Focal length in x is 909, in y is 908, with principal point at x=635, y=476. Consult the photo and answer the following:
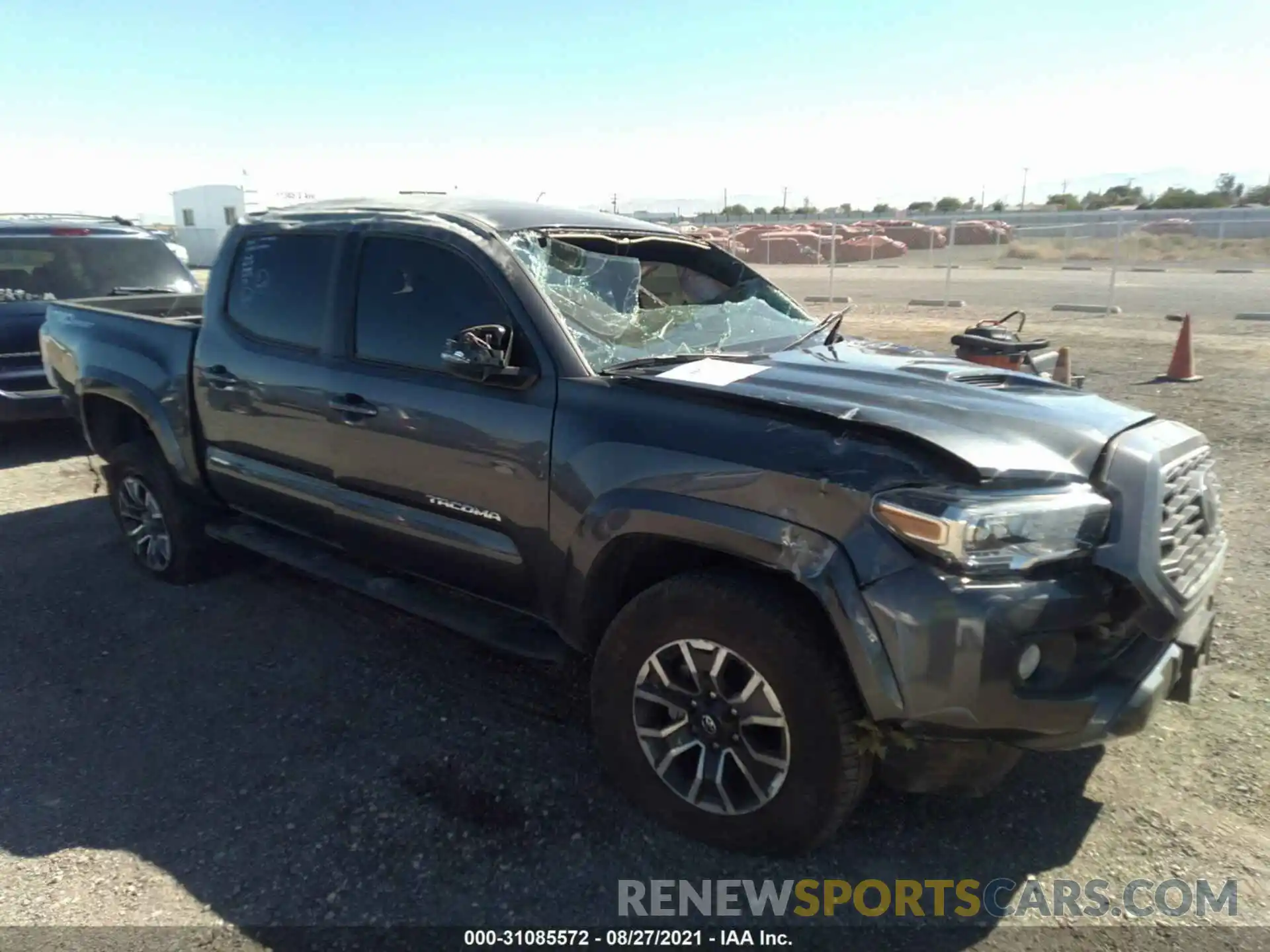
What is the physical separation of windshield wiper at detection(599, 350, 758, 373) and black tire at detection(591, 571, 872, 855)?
0.81 m

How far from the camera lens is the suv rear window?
7648 mm

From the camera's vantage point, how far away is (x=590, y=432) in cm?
294

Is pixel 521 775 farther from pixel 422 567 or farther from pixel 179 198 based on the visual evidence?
pixel 179 198

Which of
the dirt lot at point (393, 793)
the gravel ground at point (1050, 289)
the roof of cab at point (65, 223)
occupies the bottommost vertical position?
the dirt lot at point (393, 793)

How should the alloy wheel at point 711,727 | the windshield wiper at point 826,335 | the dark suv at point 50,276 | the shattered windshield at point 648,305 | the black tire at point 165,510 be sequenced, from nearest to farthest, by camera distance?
the alloy wheel at point 711,727, the shattered windshield at point 648,305, the windshield wiper at point 826,335, the black tire at point 165,510, the dark suv at point 50,276

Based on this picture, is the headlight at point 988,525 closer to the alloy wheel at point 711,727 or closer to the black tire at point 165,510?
the alloy wheel at point 711,727

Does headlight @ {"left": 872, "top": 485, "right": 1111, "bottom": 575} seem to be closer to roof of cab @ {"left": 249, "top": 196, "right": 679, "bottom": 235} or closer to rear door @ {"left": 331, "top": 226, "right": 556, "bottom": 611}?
rear door @ {"left": 331, "top": 226, "right": 556, "bottom": 611}

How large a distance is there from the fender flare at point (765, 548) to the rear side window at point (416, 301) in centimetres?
91

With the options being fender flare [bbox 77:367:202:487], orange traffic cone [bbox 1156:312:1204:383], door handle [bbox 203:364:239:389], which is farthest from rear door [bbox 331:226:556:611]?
orange traffic cone [bbox 1156:312:1204:383]

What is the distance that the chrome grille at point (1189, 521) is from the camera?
2570 mm

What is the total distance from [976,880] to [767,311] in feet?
7.93

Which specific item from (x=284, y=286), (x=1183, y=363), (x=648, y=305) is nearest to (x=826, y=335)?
(x=648, y=305)

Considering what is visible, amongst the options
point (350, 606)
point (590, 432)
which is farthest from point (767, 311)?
point (350, 606)

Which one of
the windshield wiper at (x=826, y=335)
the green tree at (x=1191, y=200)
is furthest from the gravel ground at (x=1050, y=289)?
the green tree at (x=1191, y=200)
